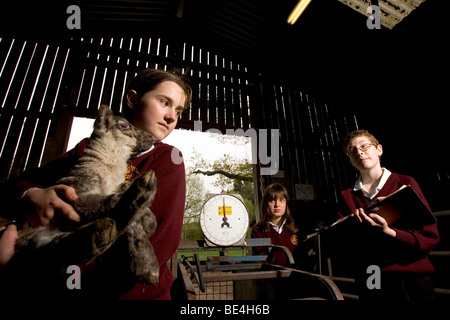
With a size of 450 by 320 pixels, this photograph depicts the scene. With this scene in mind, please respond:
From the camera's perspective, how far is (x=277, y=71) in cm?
674

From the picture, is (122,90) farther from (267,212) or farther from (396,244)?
(396,244)

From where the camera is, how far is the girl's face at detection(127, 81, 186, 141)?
4.57 ft

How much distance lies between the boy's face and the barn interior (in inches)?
97.5

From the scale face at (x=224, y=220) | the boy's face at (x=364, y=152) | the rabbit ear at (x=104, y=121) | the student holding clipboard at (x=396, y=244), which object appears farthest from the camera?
the scale face at (x=224, y=220)

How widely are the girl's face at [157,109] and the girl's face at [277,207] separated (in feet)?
9.18

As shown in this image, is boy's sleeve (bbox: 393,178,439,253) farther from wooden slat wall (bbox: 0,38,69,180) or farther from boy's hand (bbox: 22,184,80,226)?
wooden slat wall (bbox: 0,38,69,180)

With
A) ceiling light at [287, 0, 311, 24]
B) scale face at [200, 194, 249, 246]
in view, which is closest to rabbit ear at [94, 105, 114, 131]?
scale face at [200, 194, 249, 246]

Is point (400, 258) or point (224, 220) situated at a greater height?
point (224, 220)

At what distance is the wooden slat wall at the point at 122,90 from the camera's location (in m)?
4.56

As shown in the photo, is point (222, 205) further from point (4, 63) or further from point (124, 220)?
point (4, 63)

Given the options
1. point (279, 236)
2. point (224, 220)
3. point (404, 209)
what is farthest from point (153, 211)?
point (279, 236)

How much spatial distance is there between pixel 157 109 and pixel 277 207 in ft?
9.79

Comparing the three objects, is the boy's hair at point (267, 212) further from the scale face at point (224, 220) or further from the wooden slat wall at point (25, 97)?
the wooden slat wall at point (25, 97)

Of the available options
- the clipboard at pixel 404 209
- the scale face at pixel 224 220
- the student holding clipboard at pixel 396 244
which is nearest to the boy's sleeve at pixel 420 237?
the student holding clipboard at pixel 396 244
